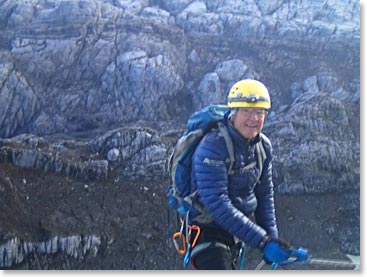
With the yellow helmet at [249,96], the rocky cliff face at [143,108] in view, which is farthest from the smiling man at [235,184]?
the rocky cliff face at [143,108]

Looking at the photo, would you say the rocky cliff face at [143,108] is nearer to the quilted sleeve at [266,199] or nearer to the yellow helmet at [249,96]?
the quilted sleeve at [266,199]

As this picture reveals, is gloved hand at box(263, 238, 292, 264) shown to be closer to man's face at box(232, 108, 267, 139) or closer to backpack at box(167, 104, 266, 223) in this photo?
backpack at box(167, 104, 266, 223)

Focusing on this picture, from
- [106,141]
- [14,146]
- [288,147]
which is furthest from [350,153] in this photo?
[14,146]

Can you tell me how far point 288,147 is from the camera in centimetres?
504

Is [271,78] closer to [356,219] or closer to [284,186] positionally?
[284,186]

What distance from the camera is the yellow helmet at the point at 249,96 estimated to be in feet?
7.56

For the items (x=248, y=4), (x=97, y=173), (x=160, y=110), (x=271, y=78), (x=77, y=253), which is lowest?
(x=77, y=253)

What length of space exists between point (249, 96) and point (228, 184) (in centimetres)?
44

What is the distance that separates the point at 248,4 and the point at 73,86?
2.17 metres

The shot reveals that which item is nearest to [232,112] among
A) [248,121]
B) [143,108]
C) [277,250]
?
[248,121]

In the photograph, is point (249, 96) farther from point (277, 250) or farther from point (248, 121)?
point (277, 250)

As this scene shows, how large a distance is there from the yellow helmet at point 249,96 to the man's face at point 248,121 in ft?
0.08

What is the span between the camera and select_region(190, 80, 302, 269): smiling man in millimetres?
2146

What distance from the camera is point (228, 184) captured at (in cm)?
229
